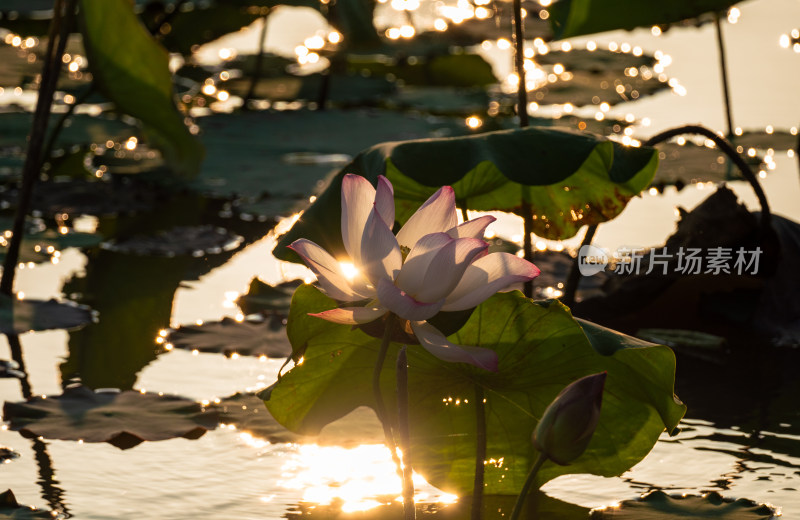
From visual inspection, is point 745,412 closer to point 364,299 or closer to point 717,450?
point 717,450

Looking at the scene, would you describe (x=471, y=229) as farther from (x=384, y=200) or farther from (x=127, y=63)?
(x=127, y=63)

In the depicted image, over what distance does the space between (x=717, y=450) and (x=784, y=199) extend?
1.57m

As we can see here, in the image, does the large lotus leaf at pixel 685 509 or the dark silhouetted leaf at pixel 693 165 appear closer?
the large lotus leaf at pixel 685 509

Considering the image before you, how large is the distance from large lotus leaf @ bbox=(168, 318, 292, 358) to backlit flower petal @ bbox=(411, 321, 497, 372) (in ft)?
3.11

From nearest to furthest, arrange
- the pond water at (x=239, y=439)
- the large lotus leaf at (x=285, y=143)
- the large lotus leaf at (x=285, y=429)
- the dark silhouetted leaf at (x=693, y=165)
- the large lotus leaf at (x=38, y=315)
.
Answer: the pond water at (x=239, y=439), the large lotus leaf at (x=285, y=429), the large lotus leaf at (x=38, y=315), the dark silhouetted leaf at (x=693, y=165), the large lotus leaf at (x=285, y=143)

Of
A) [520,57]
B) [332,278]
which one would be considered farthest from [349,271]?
[520,57]

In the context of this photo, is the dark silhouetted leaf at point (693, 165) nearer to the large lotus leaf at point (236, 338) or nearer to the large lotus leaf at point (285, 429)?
the large lotus leaf at point (236, 338)

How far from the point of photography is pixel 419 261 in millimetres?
1024

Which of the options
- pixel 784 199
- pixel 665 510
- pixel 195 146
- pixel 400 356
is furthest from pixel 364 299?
pixel 784 199

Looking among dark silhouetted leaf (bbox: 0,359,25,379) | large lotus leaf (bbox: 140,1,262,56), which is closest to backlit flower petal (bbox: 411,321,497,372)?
dark silhouetted leaf (bbox: 0,359,25,379)

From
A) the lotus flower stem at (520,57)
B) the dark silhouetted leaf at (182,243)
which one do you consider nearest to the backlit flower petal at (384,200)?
the lotus flower stem at (520,57)

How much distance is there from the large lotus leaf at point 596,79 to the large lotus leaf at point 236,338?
8.64ft

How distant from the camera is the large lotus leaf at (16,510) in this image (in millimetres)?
1304

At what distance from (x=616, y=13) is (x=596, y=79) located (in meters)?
3.11
